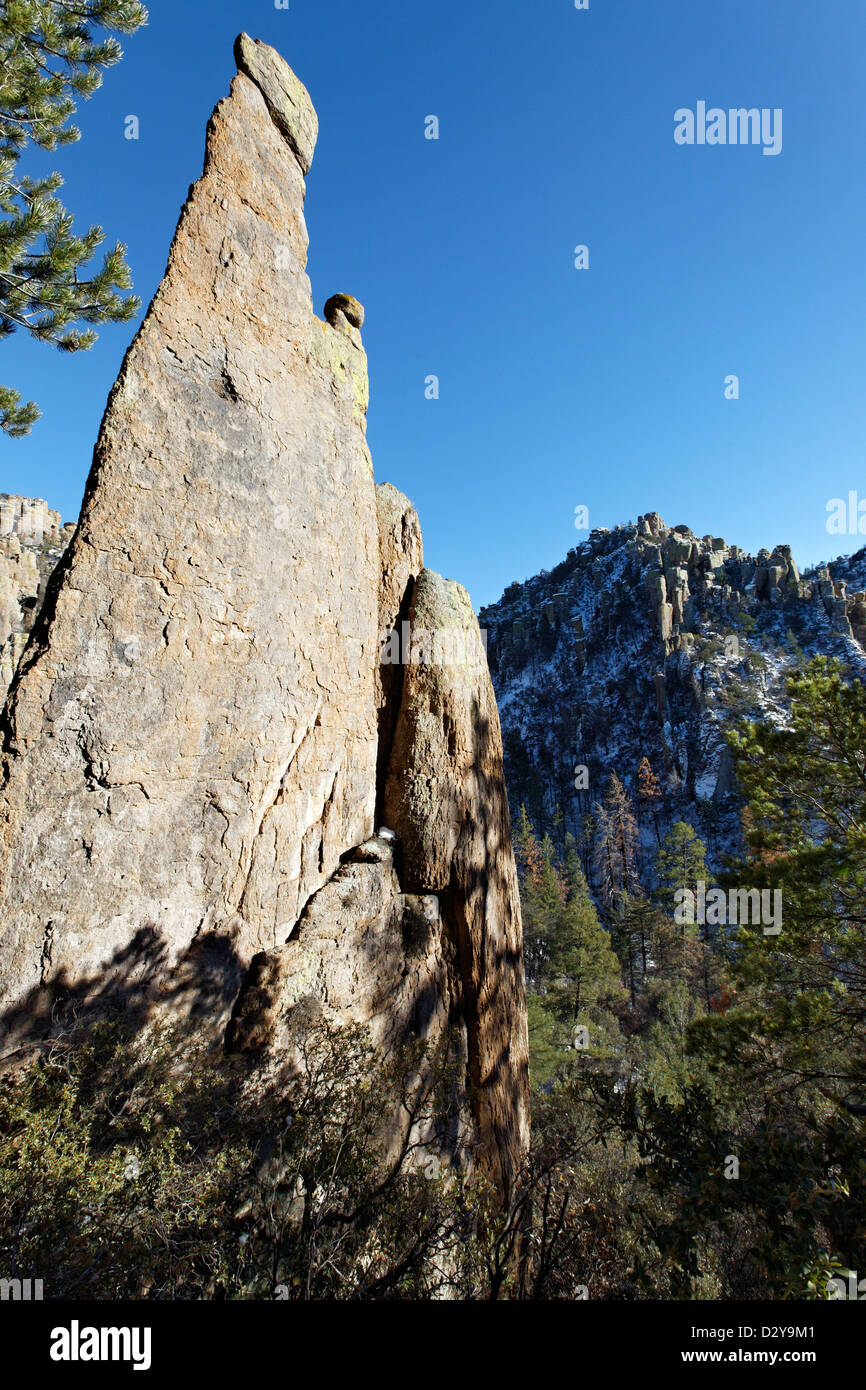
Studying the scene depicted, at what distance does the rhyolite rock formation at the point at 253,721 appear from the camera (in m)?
4.65

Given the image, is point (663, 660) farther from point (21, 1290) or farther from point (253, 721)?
point (21, 1290)

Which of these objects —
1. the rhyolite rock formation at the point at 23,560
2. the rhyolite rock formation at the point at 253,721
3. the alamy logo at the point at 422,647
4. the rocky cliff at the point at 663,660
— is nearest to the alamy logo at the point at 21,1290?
the rhyolite rock formation at the point at 253,721

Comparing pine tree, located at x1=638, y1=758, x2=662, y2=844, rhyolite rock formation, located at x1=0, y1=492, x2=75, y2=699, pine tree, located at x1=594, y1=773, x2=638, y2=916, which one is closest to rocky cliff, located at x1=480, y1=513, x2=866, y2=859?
pine tree, located at x1=638, y1=758, x2=662, y2=844

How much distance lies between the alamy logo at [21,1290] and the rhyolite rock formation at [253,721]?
61.5 inches

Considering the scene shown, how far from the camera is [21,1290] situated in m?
2.81

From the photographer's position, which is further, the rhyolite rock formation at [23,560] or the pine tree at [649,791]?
the pine tree at [649,791]

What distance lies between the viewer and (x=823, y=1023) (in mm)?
7094

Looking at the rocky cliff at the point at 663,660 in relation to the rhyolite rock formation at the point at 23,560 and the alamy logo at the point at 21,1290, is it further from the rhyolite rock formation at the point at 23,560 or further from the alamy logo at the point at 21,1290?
the alamy logo at the point at 21,1290

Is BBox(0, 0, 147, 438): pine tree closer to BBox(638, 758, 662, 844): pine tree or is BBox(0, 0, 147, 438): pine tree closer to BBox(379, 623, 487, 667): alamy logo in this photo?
BBox(379, 623, 487, 667): alamy logo
